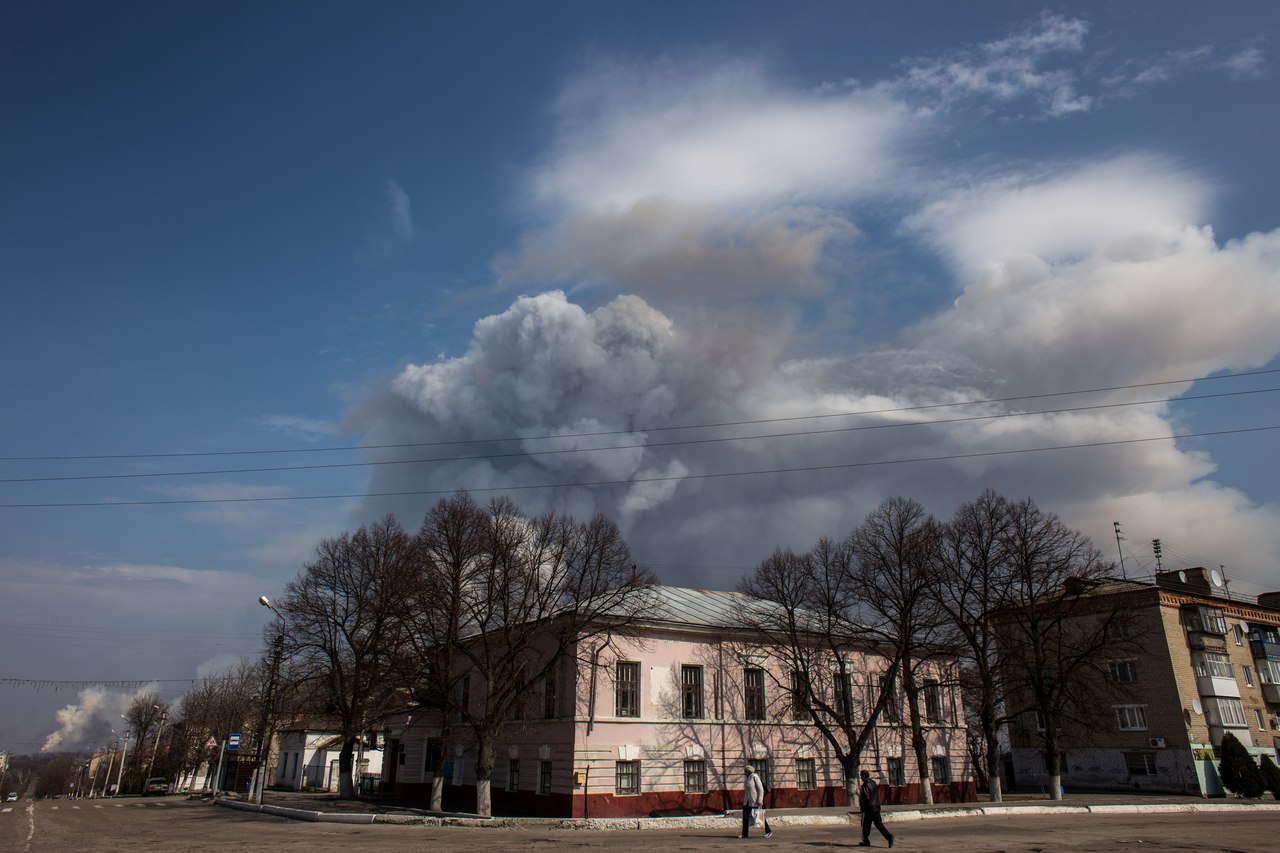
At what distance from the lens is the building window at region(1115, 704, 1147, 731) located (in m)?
50.9

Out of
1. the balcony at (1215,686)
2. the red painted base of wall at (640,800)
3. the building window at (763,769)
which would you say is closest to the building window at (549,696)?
the red painted base of wall at (640,800)

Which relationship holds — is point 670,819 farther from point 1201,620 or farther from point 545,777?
point 1201,620

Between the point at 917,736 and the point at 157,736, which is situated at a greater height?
the point at 917,736

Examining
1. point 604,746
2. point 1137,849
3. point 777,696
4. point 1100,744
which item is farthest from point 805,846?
point 1100,744

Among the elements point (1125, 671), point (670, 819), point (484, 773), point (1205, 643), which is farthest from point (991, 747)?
point (1205, 643)

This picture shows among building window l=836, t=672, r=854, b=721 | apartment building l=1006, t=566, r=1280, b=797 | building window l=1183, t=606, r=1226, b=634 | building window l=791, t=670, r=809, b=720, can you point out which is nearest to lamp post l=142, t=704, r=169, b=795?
building window l=791, t=670, r=809, b=720

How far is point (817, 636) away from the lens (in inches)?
1470

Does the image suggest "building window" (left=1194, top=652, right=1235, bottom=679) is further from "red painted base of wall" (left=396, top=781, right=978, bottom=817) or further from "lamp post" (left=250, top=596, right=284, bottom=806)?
"lamp post" (left=250, top=596, right=284, bottom=806)

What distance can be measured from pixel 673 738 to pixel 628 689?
278 cm

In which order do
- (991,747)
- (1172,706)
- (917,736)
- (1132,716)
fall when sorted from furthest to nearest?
(1132,716)
(1172,706)
(917,736)
(991,747)

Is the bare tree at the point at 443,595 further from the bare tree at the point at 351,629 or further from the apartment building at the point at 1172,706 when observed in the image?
the apartment building at the point at 1172,706

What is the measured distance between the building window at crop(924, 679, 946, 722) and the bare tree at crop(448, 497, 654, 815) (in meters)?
18.9

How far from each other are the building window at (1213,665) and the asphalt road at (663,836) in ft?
88.9

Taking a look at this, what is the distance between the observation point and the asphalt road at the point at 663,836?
1833cm
